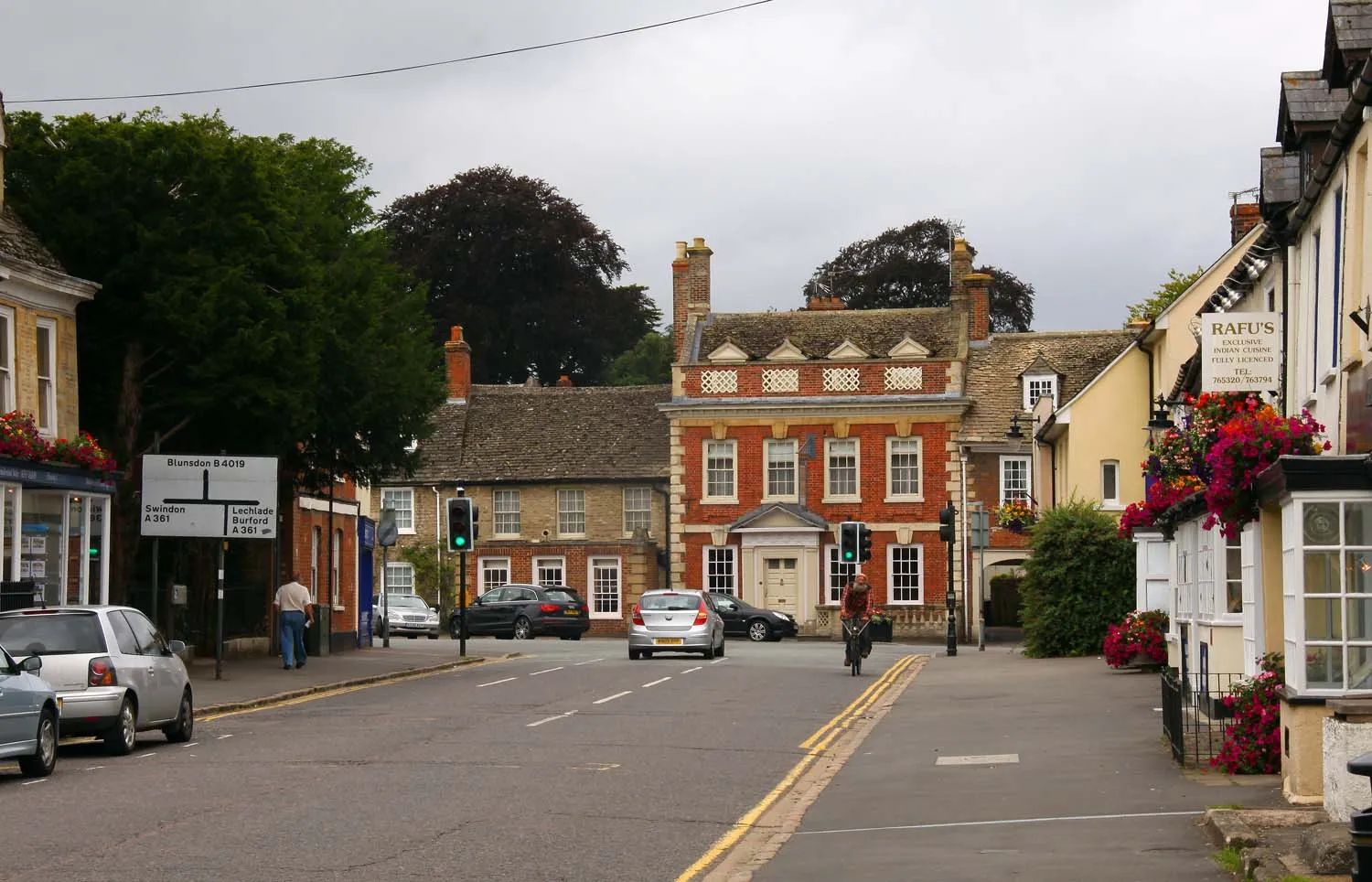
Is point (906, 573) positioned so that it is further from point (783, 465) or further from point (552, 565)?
point (552, 565)

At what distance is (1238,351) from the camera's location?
20.6 meters

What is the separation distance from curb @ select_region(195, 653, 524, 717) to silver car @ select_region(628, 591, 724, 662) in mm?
3341

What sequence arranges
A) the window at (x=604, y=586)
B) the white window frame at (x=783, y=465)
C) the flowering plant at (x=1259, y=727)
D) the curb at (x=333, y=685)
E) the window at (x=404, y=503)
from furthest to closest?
the window at (x=404, y=503), the window at (x=604, y=586), the white window frame at (x=783, y=465), the curb at (x=333, y=685), the flowering plant at (x=1259, y=727)

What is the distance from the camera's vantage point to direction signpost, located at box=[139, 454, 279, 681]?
31.3 meters

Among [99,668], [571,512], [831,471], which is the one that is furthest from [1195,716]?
[571,512]

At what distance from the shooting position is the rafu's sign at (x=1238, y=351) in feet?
67.3

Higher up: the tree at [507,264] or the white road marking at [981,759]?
the tree at [507,264]

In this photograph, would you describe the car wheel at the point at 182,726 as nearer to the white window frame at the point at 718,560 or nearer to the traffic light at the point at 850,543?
the traffic light at the point at 850,543

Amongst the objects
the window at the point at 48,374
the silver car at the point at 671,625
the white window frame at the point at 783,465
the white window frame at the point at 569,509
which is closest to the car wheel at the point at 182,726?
the window at the point at 48,374

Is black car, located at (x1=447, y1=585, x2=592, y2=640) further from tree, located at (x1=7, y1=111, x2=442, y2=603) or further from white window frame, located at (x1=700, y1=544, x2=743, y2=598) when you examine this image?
tree, located at (x1=7, y1=111, x2=442, y2=603)

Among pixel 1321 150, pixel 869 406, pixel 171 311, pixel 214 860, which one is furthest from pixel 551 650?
pixel 214 860

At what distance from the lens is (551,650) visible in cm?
4716

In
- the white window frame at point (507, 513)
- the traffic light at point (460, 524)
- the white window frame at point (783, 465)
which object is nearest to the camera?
the traffic light at point (460, 524)

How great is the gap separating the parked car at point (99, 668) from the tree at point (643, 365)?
6501 centimetres
